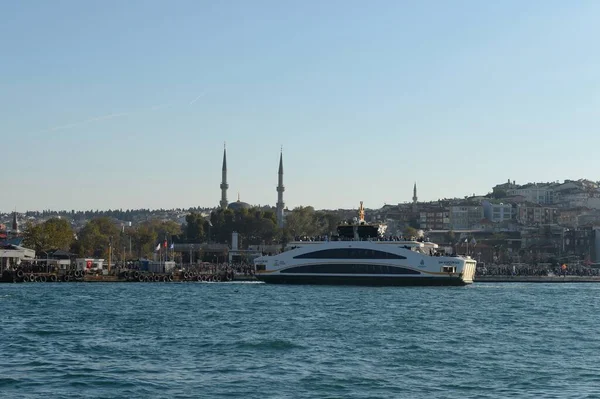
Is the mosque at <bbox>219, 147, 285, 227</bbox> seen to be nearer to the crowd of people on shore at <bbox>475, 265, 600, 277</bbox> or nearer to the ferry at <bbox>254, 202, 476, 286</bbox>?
the crowd of people on shore at <bbox>475, 265, 600, 277</bbox>

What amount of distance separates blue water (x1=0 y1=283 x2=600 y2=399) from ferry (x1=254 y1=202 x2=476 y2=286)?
898 inches

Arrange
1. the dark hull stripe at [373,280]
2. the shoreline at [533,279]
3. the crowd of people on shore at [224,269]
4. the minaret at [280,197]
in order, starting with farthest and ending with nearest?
the minaret at [280,197]
the shoreline at [533,279]
the crowd of people on shore at [224,269]
the dark hull stripe at [373,280]

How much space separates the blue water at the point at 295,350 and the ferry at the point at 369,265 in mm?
22799

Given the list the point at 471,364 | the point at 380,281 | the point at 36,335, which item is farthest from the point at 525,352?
the point at 380,281

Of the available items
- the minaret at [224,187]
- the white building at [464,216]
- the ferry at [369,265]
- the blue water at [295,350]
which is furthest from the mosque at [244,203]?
the blue water at [295,350]

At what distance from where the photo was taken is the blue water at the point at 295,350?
25.1 metres

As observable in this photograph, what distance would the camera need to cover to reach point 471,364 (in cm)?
2917

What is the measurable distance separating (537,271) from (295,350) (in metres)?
96.4

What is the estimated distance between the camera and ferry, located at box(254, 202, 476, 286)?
77.6 metres

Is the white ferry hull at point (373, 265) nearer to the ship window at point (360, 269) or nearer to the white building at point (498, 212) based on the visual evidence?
the ship window at point (360, 269)

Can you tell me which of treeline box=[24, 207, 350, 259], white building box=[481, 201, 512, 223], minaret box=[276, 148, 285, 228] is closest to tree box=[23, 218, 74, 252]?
treeline box=[24, 207, 350, 259]

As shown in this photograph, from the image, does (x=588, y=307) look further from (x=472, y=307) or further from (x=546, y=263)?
(x=546, y=263)

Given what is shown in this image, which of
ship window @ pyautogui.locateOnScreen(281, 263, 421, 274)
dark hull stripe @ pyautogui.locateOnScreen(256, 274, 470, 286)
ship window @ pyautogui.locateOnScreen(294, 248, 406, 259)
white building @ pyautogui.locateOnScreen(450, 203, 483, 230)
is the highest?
white building @ pyautogui.locateOnScreen(450, 203, 483, 230)

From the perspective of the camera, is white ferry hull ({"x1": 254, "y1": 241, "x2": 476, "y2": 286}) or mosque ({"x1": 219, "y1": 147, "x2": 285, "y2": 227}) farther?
mosque ({"x1": 219, "y1": 147, "x2": 285, "y2": 227})
